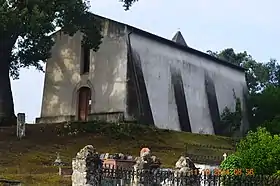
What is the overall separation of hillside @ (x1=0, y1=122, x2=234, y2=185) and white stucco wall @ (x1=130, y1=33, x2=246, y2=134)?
425 cm

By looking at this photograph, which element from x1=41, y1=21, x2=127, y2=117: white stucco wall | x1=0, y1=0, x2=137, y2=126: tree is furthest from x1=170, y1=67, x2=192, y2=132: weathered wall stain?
x1=0, y1=0, x2=137, y2=126: tree

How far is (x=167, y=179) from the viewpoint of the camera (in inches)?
605

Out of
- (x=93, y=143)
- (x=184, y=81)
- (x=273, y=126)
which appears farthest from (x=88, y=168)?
(x=184, y=81)

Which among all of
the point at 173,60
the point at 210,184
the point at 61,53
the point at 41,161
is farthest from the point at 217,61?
the point at 210,184

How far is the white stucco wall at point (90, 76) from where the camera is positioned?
3441 centimetres

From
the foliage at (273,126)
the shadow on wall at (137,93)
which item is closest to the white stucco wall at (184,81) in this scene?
the shadow on wall at (137,93)

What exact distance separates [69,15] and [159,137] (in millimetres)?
7019

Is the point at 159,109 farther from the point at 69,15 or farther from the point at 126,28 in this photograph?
the point at 69,15

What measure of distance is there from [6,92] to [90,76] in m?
5.32

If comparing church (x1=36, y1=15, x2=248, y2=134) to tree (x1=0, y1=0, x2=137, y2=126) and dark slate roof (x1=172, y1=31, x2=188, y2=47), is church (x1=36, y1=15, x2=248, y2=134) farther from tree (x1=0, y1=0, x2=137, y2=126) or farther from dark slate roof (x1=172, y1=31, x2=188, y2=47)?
dark slate roof (x1=172, y1=31, x2=188, y2=47)

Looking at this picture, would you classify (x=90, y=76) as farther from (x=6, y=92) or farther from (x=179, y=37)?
(x=179, y=37)

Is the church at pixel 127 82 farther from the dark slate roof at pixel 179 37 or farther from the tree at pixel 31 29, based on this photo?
the dark slate roof at pixel 179 37

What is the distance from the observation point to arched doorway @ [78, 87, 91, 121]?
35.6 meters

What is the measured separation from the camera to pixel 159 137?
1200 inches
